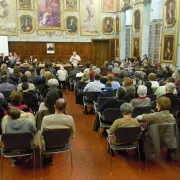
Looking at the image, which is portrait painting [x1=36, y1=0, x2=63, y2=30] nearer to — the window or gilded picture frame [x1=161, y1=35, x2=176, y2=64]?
the window

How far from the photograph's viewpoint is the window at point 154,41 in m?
13.6

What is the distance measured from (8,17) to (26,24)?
4.34ft

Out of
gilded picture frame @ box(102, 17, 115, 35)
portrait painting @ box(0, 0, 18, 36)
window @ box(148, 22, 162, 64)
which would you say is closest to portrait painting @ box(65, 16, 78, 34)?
gilded picture frame @ box(102, 17, 115, 35)

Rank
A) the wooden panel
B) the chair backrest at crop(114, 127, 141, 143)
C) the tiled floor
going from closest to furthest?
the chair backrest at crop(114, 127, 141, 143)
the tiled floor
the wooden panel

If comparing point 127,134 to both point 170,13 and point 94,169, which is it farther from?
point 170,13

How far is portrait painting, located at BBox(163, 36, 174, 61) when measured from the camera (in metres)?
12.1

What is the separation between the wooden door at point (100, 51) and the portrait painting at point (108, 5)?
98.4 inches

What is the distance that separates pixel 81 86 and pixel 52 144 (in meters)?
4.75

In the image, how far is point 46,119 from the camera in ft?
13.4

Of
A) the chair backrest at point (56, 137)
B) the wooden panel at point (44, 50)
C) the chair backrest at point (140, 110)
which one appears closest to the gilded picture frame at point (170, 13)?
the wooden panel at point (44, 50)

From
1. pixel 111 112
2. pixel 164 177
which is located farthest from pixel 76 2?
pixel 164 177

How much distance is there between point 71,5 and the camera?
58.3 feet

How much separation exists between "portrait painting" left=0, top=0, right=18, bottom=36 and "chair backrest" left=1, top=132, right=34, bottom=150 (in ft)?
48.5

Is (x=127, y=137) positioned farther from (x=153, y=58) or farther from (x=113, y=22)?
(x=113, y=22)
